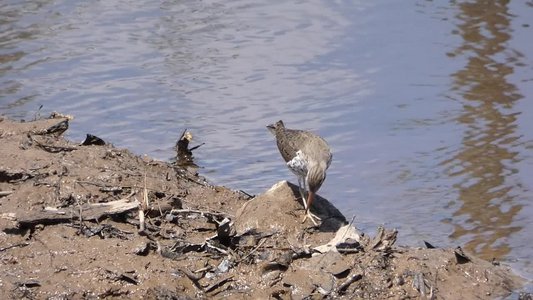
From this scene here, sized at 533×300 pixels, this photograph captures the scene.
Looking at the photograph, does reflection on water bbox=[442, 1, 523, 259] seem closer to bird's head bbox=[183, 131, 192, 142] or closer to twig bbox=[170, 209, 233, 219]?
twig bbox=[170, 209, 233, 219]

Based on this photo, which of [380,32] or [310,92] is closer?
[310,92]

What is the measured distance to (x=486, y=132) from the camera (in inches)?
414

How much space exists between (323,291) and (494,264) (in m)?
1.54

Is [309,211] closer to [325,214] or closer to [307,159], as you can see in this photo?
[325,214]

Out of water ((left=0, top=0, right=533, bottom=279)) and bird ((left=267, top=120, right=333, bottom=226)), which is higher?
bird ((left=267, top=120, right=333, bottom=226))

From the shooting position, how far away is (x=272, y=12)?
15.1 meters

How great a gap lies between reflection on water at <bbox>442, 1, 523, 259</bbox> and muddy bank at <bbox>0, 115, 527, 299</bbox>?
1046mm

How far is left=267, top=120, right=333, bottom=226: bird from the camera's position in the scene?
7691 millimetres

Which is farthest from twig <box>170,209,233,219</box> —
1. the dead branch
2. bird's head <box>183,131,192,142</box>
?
bird's head <box>183,131,192,142</box>

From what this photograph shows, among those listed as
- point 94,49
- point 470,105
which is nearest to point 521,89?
point 470,105

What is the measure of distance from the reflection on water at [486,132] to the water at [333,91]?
0.8 inches

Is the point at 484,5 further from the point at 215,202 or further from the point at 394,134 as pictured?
the point at 215,202

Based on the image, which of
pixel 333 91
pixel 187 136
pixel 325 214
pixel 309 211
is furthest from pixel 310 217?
pixel 333 91

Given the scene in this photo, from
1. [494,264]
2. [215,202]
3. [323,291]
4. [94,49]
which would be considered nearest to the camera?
[323,291]
